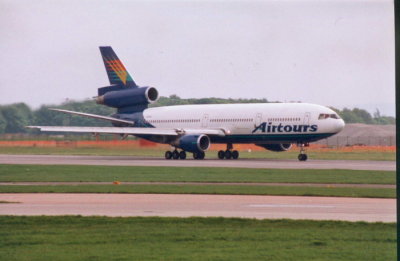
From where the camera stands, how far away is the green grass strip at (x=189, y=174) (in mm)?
32469

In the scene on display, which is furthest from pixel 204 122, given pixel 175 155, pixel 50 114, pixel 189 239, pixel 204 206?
pixel 189 239

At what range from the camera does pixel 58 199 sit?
912 inches

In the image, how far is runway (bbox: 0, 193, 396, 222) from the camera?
19109mm

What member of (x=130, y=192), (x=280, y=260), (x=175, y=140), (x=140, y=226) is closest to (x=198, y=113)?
(x=175, y=140)

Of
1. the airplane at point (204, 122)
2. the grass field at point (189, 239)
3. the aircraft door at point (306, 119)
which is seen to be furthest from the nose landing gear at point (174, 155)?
the grass field at point (189, 239)

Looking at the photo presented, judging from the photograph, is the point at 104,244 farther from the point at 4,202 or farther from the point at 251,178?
the point at 251,178

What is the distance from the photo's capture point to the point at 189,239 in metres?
15.1

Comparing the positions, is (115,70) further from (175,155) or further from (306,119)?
(306,119)

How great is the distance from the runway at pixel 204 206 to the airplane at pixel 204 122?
26.6 metres

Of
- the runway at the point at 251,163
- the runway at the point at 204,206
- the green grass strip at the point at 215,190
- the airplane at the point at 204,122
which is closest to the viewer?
the runway at the point at 204,206

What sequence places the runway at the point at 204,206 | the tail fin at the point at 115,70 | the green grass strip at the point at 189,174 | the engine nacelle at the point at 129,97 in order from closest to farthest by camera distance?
1. the runway at the point at 204,206
2. the green grass strip at the point at 189,174
3. the engine nacelle at the point at 129,97
4. the tail fin at the point at 115,70

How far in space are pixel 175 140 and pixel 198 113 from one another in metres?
2.94

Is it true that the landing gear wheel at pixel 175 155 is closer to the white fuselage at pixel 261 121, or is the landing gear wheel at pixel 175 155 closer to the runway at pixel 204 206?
the white fuselage at pixel 261 121

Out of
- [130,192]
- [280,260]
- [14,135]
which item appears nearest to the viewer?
[280,260]
